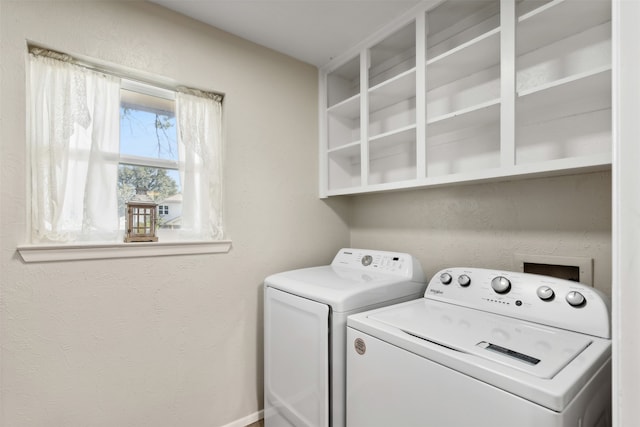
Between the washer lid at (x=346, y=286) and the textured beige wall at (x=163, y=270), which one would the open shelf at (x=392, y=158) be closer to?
the textured beige wall at (x=163, y=270)

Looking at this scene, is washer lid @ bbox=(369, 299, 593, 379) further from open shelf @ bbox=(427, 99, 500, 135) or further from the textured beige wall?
the textured beige wall

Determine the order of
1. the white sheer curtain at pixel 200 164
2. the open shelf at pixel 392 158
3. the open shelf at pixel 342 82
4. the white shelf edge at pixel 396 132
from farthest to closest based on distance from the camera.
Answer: the open shelf at pixel 342 82
the open shelf at pixel 392 158
the white sheer curtain at pixel 200 164
the white shelf edge at pixel 396 132

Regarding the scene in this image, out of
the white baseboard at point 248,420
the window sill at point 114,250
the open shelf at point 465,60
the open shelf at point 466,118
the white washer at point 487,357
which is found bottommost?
the white baseboard at point 248,420

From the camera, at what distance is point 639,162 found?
0.45m

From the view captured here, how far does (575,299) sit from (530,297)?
0.46 ft

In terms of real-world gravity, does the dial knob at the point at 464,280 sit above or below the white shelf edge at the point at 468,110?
below

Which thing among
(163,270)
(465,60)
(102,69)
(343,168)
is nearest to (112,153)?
(102,69)

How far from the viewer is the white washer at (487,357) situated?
77 centimetres

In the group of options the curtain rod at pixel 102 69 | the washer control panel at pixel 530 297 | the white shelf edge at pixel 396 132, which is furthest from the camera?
the white shelf edge at pixel 396 132

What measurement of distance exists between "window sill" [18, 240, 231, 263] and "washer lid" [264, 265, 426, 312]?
408 millimetres

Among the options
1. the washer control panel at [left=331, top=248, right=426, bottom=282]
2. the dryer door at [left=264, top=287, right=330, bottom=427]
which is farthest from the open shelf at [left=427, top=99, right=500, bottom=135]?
the dryer door at [left=264, top=287, right=330, bottom=427]

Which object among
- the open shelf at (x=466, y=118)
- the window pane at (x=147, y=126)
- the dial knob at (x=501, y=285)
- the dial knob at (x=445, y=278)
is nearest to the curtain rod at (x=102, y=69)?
the window pane at (x=147, y=126)

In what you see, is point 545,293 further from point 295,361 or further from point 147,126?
point 147,126

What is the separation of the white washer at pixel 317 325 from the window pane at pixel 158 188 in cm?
69
